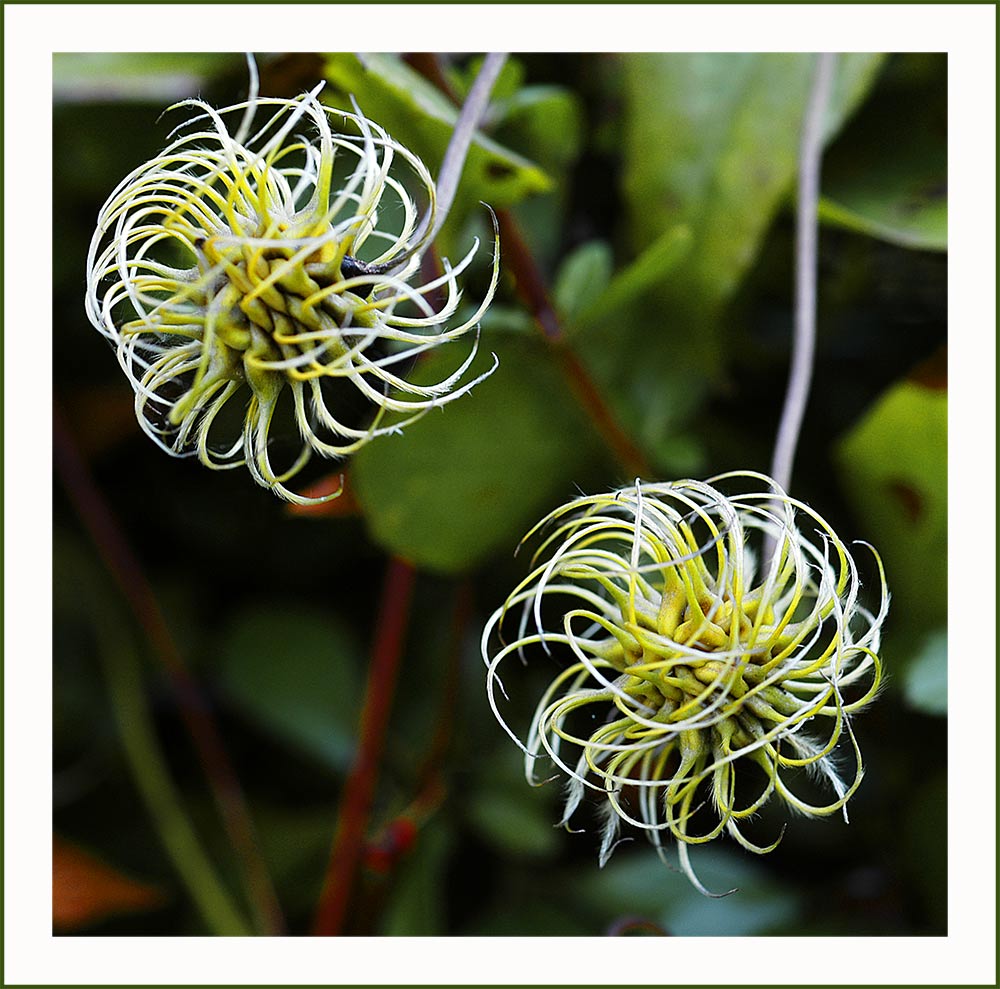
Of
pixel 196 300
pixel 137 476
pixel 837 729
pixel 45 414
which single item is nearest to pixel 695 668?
pixel 837 729

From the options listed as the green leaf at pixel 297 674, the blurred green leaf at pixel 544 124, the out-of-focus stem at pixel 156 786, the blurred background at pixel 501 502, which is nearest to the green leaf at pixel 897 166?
the blurred background at pixel 501 502

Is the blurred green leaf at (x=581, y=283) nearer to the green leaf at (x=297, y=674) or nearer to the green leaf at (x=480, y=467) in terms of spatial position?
the green leaf at (x=480, y=467)

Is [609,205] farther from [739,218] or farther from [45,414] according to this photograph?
[45,414]

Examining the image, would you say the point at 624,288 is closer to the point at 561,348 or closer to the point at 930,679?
the point at 561,348

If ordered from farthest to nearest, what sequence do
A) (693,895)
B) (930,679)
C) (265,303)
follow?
(693,895) < (930,679) < (265,303)

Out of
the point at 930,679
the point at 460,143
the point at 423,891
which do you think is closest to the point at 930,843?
the point at 930,679

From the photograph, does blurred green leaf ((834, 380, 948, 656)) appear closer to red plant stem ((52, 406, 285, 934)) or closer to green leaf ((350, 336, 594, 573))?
green leaf ((350, 336, 594, 573))

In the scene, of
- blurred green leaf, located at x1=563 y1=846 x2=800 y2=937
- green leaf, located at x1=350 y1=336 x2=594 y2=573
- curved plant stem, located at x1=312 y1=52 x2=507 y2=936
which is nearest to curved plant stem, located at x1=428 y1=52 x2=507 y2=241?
green leaf, located at x1=350 y1=336 x2=594 y2=573
